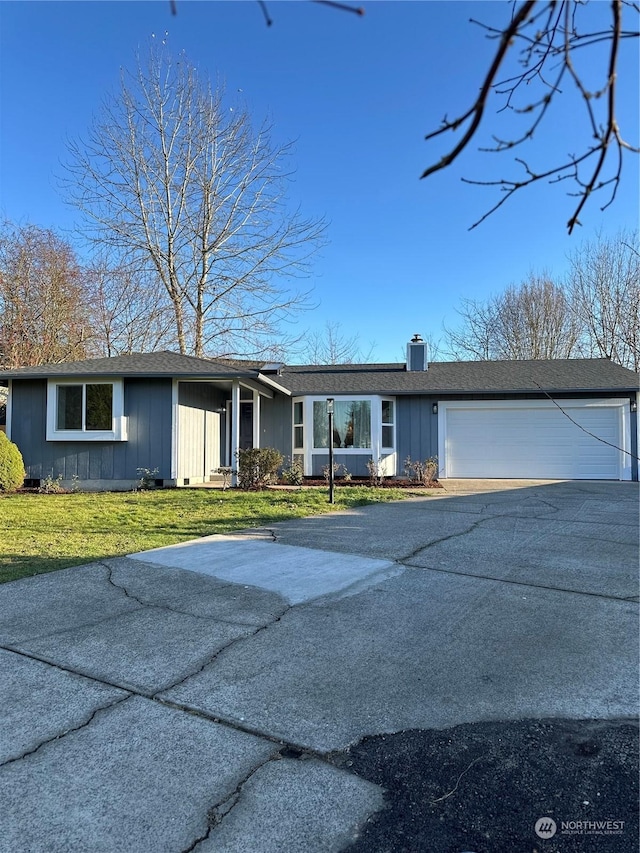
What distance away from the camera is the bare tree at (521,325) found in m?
26.0

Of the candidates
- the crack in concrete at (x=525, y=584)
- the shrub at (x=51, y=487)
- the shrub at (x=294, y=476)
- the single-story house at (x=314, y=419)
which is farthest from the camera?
the shrub at (x=294, y=476)

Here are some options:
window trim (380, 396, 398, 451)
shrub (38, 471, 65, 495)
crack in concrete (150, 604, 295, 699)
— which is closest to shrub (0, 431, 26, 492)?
shrub (38, 471, 65, 495)

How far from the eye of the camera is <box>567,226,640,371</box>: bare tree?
71.5 feet

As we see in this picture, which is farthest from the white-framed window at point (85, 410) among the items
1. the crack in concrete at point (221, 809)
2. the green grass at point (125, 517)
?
the crack in concrete at point (221, 809)

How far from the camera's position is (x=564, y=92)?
4.30 feet

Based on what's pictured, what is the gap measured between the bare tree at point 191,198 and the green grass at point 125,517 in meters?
12.9

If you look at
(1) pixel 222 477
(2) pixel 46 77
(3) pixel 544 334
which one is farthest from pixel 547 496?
(3) pixel 544 334

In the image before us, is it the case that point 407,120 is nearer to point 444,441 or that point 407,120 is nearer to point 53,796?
point 53,796

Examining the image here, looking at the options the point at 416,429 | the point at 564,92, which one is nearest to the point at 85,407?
the point at 416,429

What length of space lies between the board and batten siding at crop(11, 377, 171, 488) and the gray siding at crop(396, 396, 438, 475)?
655 centimetres

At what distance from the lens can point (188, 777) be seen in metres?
2.21

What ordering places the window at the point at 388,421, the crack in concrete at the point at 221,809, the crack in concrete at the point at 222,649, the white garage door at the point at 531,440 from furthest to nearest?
the window at the point at 388,421 → the white garage door at the point at 531,440 → the crack in concrete at the point at 222,649 → the crack in concrete at the point at 221,809

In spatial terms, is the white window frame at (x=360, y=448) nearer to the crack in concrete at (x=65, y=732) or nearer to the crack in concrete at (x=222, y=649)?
the crack in concrete at (x=222, y=649)

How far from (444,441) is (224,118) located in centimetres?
1663
